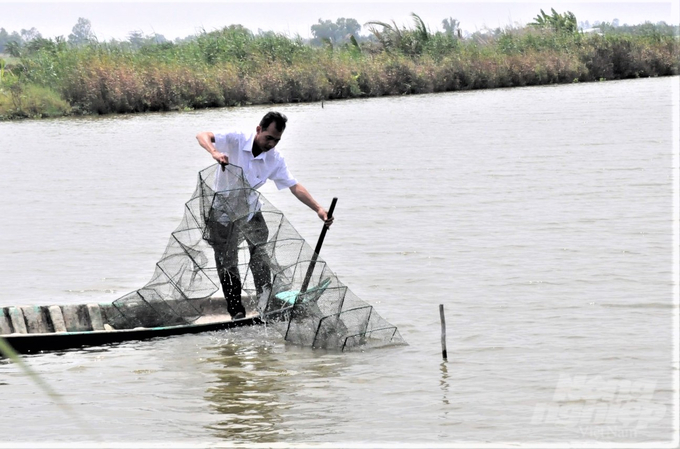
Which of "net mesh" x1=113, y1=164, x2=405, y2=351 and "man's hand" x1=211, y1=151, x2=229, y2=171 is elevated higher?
"man's hand" x1=211, y1=151, x2=229, y2=171

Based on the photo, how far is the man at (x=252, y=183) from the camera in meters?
8.18

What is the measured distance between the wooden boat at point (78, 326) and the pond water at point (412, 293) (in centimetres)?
10

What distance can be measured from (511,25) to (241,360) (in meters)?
43.9

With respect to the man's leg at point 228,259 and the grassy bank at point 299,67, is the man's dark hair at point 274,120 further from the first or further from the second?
the grassy bank at point 299,67

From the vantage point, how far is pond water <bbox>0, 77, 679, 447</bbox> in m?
6.63

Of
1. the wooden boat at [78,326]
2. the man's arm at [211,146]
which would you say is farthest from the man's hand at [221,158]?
the wooden boat at [78,326]

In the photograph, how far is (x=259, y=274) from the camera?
8.43m

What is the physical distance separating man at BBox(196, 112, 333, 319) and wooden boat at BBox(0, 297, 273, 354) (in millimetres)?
412

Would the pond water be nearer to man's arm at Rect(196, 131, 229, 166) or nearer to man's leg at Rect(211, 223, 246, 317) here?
man's leg at Rect(211, 223, 246, 317)

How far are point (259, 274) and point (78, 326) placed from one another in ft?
5.04

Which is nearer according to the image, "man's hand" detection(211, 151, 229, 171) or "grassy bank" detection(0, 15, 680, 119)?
"man's hand" detection(211, 151, 229, 171)

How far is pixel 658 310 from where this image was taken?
9.30m

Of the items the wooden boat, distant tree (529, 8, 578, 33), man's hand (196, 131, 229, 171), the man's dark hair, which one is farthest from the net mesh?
distant tree (529, 8, 578, 33)

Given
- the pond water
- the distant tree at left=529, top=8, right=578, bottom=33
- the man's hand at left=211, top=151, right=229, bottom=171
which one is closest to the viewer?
the pond water
